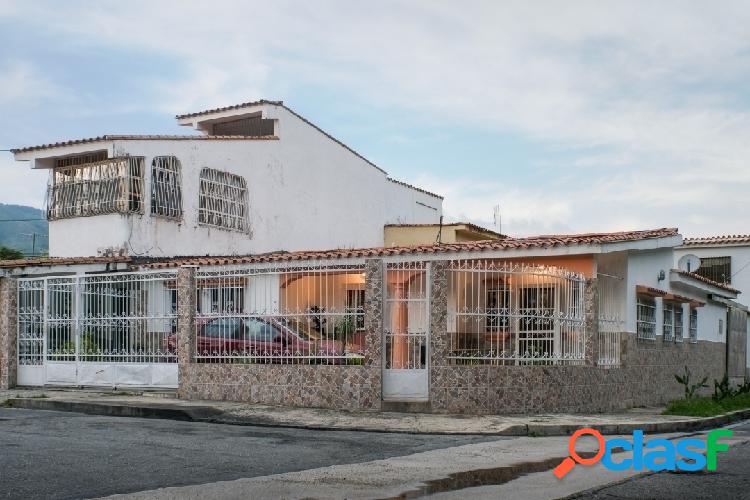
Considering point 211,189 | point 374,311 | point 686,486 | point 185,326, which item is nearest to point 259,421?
point 374,311

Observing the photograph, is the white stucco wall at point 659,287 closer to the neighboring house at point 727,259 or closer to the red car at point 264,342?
the red car at point 264,342

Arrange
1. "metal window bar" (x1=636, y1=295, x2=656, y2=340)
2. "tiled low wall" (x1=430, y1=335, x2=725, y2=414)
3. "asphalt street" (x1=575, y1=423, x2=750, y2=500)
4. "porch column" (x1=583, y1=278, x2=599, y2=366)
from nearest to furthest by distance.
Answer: "asphalt street" (x1=575, y1=423, x2=750, y2=500) → "tiled low wall" (x1=430, y1=335, x2=725, y2=414) → "porch column" (x1=583, y1=278, x2=599, y2=366) → "metal window bar" (x1=636, y1=295, x2=656, y2=340)

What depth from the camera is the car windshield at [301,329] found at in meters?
15.1

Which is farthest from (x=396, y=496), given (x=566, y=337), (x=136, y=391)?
(x=136, y=391)

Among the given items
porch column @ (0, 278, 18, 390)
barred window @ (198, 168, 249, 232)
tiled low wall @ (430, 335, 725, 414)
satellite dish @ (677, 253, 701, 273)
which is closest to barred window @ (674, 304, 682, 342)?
satellite dish @ (677, 253, 701, 273)

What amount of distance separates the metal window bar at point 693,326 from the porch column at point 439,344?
11392 millimetres

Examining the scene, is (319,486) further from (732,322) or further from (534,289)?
(732,322)

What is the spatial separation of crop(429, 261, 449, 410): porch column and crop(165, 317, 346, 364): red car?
5.14 feet

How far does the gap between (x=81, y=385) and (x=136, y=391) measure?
1.49m

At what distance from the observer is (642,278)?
1948 cm

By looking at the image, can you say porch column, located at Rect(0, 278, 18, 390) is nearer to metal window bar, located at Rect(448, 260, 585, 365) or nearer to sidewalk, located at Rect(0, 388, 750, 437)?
sidewalk, located at Rect(0, 388, 750, 437)

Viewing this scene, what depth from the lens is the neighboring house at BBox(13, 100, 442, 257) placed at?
23828mm

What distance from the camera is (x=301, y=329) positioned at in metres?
15.2

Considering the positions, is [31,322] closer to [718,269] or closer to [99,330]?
[99,330]
